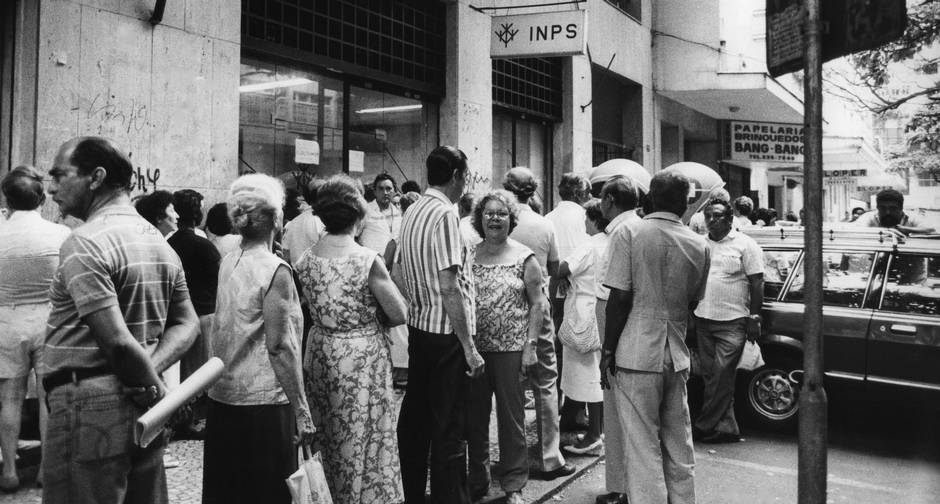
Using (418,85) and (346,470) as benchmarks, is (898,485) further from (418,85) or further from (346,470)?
(418,85)

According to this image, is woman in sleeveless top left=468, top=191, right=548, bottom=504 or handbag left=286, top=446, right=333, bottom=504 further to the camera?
woman in sleeveless top left=468, top=191, right=548, bottom=504

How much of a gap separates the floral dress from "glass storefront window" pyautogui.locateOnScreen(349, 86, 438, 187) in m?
6.41

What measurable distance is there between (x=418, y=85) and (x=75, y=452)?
940cm

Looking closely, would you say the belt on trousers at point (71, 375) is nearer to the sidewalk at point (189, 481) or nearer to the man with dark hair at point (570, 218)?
the sidewalk at point (189, 481)

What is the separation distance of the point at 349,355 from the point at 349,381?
13cm

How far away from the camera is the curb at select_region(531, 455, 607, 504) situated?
17.7 feet

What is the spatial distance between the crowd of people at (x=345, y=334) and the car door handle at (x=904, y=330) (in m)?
2.69

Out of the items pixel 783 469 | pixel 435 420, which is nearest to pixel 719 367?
pixel 783 469

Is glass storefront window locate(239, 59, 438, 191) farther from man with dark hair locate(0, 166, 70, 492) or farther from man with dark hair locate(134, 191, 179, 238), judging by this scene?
man with dark hair locate(0, 166, 70, 492)

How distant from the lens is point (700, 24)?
60.0ft

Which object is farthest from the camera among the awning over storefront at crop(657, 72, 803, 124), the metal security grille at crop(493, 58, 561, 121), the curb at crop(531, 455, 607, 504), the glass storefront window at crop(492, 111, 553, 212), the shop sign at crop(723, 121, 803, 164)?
the shop sign at crop(723, 121, 803, 164)

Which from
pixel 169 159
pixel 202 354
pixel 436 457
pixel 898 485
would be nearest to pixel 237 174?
pixel 169 159

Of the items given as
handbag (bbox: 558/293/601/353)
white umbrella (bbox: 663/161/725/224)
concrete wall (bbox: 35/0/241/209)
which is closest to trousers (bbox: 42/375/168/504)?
handbag (bbox: 558/293/601/353)

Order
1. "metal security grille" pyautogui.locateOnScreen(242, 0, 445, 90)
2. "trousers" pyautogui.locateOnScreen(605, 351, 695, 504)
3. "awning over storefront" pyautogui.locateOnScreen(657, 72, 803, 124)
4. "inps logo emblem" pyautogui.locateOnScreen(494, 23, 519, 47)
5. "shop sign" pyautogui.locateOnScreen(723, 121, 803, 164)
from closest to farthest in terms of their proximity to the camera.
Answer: "trousers" pyautogui.locateOnScreen(605, 351, 695, 504)
"metal security grille" pyautogui.locateOnScreen(242, 0, 445, 90)
"inps logo emblem" pyautogui.locateOnScreen(494, 23, 519, 47)
"awning over storefront" pyautogui.locateOnScreen(657, 72, 803, 124)
"shop sign" pyautogui.locateOnScreen(723, 121, 803, 164)
